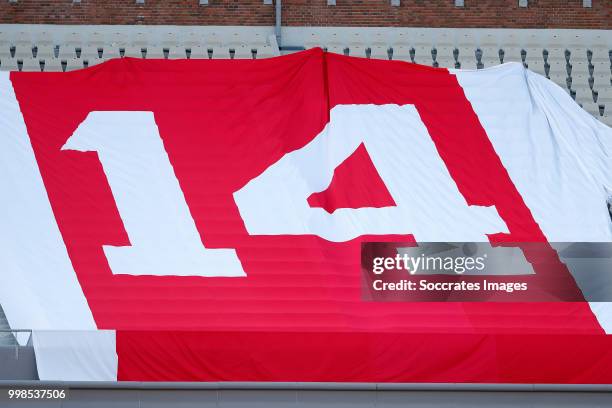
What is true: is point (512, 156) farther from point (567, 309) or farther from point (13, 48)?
point (13, 48)

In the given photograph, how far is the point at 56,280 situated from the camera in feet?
21.5

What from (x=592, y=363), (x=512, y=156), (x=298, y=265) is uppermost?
(x=512, y=156)

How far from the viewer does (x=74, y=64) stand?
8.82m

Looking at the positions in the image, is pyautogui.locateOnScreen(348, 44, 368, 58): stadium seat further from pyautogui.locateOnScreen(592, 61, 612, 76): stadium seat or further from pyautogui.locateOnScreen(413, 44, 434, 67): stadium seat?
pyautogui.locateOnScreen(592, 61, 612, 76): stadium seat

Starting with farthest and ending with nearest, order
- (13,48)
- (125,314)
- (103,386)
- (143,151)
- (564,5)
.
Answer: (564,5) < (13,48) < (143,151) < (125,314) < (103,386)

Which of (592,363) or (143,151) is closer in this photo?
(592,363)

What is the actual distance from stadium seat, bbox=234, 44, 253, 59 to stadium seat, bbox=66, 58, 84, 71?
127 centimetres

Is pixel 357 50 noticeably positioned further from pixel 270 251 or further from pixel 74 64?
pixel 270 251

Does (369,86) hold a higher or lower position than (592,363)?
higher

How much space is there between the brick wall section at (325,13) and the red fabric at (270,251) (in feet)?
8.70

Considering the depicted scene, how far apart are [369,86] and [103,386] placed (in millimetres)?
2641

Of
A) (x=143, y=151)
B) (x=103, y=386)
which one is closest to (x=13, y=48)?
(x=143, y=151)

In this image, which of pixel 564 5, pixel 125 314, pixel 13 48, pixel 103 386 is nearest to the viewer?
pixel 103 386

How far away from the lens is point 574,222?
6.81 m
